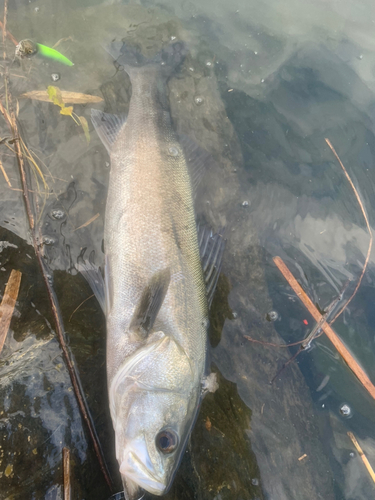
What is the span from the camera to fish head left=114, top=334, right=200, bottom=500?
203 centimetres

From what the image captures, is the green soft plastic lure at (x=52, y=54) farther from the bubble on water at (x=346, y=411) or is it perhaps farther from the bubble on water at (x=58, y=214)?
the bubble on water at (x=346, y=411)

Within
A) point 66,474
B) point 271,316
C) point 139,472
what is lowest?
point 66,474

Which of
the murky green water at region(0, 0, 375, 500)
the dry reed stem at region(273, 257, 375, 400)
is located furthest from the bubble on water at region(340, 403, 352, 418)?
the dry reed stem at region(273, 257, 375, 400)

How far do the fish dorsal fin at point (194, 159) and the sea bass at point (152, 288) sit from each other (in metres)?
0.02

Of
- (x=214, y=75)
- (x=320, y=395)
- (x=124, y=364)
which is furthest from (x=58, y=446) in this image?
(x=214, y=75)

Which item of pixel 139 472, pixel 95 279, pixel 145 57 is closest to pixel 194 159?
pixel 145 57

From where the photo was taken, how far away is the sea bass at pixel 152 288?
217 centimetres

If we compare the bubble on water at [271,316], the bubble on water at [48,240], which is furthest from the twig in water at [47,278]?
the bubble on water at [271,316]

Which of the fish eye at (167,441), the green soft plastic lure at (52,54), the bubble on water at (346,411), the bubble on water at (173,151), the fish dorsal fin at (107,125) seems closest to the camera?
→ the fish eye at (167,441)

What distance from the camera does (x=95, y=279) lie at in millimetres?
2914

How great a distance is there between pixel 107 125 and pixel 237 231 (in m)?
1.85

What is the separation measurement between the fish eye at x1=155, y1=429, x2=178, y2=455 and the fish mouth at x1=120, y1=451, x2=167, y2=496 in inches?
6.4

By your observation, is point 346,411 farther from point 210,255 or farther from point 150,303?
point 150,303

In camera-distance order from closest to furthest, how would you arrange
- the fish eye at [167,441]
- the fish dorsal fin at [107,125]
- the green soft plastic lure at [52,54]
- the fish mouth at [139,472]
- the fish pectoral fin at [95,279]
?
1. the fish mouth at [139,472]
2. the fish eye at [167,441]
3. the fish pectoral fin at [95,279]
4. the fish dorsal fin at [107,125]
5. the green soft plastic lure at [52,54]
